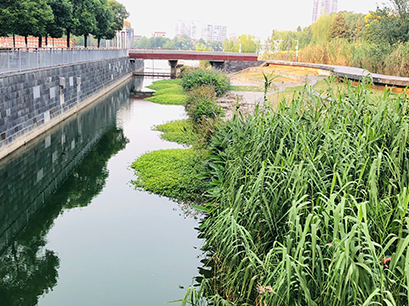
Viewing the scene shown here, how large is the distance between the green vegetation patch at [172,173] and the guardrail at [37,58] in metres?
4.43

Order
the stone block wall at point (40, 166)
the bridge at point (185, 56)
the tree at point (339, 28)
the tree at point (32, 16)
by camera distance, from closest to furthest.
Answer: the stone block wall at point (40, 166), the tree at point (32, 16), the bridge at point (185, 56), the tree at point (339, 28)

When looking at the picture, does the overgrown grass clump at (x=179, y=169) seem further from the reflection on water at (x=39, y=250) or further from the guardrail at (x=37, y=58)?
the guardrail at (x=37, y=58)

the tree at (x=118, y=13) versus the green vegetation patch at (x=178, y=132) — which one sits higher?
the tree at (x=118, y=13)

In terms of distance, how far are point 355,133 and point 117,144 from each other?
10376 mm

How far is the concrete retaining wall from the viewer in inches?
471

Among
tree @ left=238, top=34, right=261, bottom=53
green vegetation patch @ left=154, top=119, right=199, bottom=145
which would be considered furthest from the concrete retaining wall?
tree @ left=238, top=34, right=261, bottom=53

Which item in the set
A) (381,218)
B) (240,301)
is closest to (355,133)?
(381,218)

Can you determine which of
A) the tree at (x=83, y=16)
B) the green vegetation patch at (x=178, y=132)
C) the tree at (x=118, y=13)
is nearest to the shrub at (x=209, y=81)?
the green vegetation patch at (x=178, y=132)

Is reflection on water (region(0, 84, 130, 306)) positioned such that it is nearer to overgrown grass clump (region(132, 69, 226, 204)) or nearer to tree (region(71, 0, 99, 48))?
overgrown grass clump (region(132, 69, 226, 204))

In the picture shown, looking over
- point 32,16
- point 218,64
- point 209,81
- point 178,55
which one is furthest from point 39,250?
point 218,64

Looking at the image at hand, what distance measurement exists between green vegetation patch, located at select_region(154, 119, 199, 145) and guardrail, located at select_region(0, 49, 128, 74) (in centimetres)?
472

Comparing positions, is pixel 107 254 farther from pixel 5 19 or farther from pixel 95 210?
pixel 5 19

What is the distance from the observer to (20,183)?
10.4m

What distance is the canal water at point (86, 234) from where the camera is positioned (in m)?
6.16
